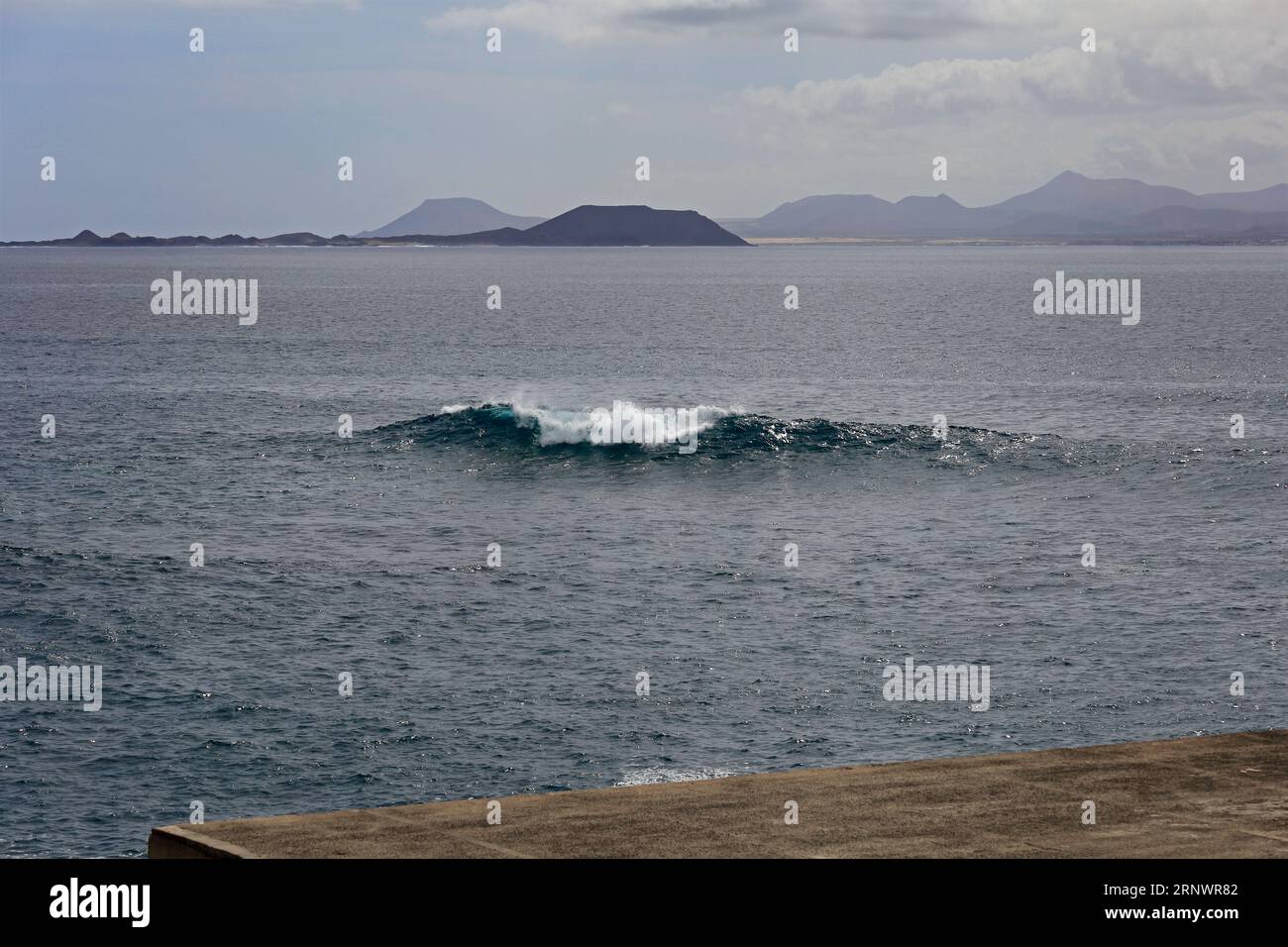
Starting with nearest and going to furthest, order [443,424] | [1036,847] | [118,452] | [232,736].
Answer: [1036,847] < [232,736] < [118,452] < [443,424]

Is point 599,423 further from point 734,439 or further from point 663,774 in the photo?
point 663,774

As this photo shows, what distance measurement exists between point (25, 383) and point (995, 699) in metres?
73.3

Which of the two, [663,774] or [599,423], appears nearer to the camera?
[663,774]

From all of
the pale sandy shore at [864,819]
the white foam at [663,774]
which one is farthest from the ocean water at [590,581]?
the pale sandy shore at [864,819]

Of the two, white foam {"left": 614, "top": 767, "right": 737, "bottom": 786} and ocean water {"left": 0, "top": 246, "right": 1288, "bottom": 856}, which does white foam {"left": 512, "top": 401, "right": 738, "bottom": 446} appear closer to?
ocean water {"left": 0, "top": 246, "right": 1288, "bottom": 856}

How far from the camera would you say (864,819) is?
30.6ft

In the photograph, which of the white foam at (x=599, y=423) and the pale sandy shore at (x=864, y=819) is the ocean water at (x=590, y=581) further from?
the pale sandy shore at (x=864, y=819)

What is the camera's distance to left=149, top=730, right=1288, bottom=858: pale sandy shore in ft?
28.4

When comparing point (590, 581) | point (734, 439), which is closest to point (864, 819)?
point (590, 581)

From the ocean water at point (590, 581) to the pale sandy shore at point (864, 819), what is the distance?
45.1ft

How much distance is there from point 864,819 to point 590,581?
28857mm

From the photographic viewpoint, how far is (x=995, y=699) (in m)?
28.7

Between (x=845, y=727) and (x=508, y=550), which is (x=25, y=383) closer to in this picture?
(x=508, y=550)
